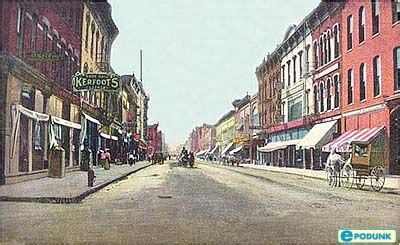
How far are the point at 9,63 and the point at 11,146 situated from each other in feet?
3.89

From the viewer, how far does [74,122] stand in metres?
7.65

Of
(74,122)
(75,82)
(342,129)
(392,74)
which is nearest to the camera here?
(75,82)

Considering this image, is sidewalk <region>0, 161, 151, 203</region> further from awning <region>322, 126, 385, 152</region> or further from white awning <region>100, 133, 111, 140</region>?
awning <region>322, 126, 385, 152</region>

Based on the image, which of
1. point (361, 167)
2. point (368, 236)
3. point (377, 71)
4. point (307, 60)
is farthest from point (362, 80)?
point (368, 236)

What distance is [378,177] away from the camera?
476 inches

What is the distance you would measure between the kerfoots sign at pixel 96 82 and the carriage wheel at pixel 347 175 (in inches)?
361

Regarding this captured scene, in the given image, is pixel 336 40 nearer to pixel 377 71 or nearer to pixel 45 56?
pixel 377 71

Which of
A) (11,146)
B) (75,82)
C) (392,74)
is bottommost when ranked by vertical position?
(11,146)

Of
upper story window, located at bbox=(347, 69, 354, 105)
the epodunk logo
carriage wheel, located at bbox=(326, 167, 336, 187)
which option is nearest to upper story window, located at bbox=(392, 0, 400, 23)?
the epodunk logo

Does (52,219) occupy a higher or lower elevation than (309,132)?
lower

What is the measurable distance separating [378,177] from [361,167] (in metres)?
1.02

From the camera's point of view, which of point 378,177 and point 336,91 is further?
point 336,91

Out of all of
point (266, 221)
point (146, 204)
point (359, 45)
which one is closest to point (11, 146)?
point (266, 221)

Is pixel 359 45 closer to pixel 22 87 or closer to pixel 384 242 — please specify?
pixel 22 87
